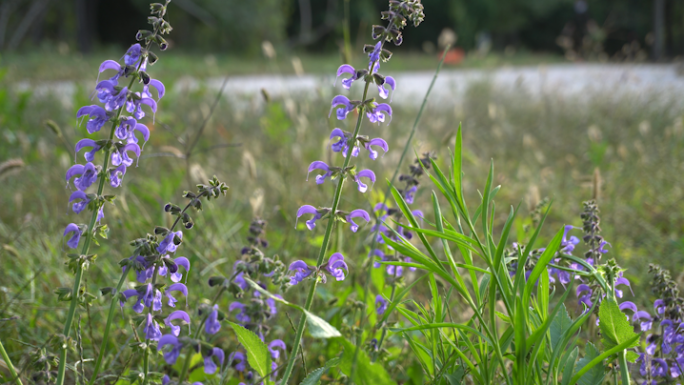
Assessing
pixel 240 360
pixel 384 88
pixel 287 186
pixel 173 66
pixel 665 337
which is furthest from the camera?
pixel 173 66

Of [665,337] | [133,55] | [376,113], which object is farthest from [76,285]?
[665,337]

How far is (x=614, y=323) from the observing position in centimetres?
107

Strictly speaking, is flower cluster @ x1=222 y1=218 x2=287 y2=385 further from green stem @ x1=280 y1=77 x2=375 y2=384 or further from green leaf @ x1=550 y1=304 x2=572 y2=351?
green leaf @ x1=550 y1=304 x2=572 y2=351

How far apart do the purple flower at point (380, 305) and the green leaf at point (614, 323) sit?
622 mm

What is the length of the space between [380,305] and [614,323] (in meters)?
→ 0.75

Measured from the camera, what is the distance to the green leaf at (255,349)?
1.09 m

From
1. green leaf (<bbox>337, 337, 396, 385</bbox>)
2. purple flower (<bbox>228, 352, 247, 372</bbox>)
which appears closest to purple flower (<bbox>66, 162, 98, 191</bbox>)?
purple flower (<bbox>228, 352, 247, 372</bbox>)

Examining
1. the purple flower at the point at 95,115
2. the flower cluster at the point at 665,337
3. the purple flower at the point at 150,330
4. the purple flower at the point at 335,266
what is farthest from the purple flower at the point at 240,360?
the flower cluster at the point at 665,337

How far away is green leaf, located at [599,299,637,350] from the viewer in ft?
3.45

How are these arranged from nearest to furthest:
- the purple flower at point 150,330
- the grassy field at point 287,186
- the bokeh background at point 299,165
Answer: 1. the purple flower at point 150,330
2. the grassy field at point 287,186
3. the bokeh background at point 299,165

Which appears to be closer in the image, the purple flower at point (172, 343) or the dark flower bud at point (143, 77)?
the purple flower at point (172, 343)

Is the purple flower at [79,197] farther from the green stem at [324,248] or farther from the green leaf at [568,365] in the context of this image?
the green leaf at [568,365]

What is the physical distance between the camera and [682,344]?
134 centimetres

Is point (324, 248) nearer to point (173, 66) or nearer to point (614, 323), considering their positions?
point (614, 323)
